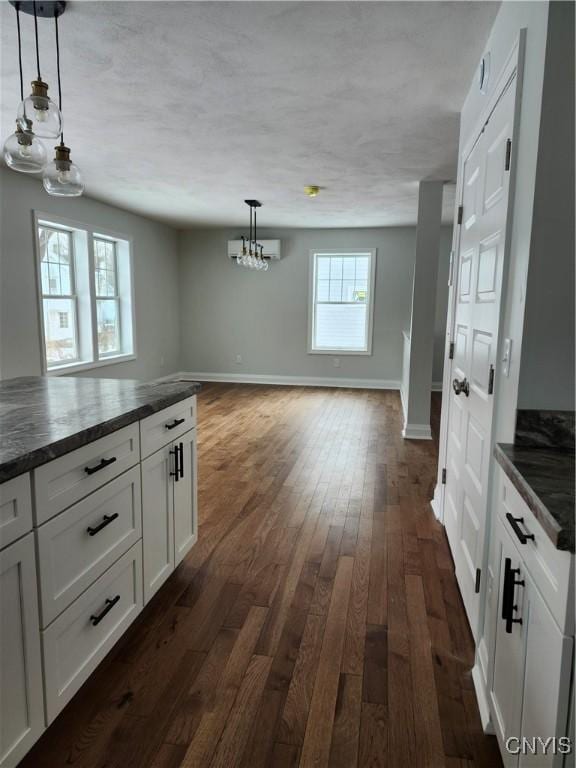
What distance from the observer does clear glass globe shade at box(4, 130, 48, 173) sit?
1713mm

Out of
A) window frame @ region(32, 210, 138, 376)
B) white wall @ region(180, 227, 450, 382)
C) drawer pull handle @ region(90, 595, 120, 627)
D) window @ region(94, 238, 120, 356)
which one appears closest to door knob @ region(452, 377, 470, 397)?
drawer pull handle @ region(90, 595, 120, 627)

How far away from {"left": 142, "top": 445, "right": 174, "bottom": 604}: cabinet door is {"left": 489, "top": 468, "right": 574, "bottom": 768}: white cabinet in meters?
1.29

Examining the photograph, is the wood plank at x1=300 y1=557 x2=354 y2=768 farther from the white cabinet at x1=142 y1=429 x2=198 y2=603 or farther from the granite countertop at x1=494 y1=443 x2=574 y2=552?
the granite countertop at x1=494 y1=443 x2=574 y2=552

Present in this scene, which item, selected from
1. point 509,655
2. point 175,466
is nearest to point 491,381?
point 509,655

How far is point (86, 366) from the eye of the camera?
563cm

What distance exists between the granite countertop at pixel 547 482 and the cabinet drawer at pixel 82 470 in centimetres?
122

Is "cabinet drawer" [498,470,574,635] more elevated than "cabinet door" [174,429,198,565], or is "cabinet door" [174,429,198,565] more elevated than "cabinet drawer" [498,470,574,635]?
"cabinet drawer" [498,470,574,635]

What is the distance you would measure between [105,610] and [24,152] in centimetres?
166

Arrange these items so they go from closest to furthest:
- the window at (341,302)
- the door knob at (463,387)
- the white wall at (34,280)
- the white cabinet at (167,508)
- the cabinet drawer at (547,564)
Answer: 1. the cabinet drawer at (547,564)
2. the white cabinet at (167,508)
3. the door knob at (463,387)
4. the white wall at (34,280)
5. the window at (341,302)

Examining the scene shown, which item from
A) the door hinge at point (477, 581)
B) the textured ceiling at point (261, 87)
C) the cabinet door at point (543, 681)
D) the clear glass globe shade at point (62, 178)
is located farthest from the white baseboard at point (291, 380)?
the cabinet door at point (543, 681)

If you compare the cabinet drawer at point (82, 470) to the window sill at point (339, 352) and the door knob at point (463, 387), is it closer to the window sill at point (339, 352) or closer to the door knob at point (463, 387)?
the door knob at point (463, 387)

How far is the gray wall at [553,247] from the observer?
1280 millimetres

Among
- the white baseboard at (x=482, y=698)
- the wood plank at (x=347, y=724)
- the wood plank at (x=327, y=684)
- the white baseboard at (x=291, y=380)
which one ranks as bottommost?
the wood plank at (x=327, y=684)

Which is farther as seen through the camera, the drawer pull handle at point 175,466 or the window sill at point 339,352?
the window sill at point 339,352
